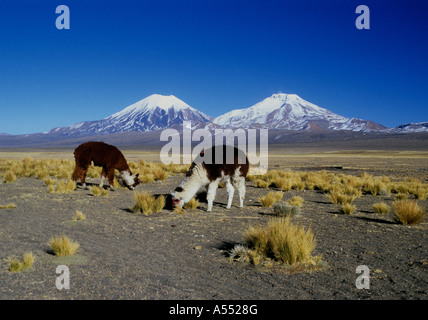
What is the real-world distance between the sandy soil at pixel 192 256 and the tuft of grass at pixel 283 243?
346mm

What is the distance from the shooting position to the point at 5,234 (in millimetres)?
7359

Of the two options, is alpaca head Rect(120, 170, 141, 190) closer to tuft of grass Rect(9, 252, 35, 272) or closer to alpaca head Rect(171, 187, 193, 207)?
alpaca head Rect(171, 187, 193, 207)

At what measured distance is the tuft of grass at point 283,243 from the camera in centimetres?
571

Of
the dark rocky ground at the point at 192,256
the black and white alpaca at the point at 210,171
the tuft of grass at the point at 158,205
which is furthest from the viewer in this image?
the tuft of grass at the point at 158,205

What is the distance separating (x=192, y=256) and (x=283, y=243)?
5.33ft

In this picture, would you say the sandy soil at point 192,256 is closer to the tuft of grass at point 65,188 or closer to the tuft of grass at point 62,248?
the tuft of grass at point 62,248

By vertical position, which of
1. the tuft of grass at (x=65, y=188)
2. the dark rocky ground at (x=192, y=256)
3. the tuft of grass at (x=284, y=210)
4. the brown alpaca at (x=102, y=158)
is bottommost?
the dark rocky ground at (x=192, y=256)

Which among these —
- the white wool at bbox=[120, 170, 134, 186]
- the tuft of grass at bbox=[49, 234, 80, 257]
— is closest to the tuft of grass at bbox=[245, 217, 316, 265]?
the tuft of grass at bbox=[49, 234, 80, 257]

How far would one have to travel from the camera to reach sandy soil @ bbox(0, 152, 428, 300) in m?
4.67

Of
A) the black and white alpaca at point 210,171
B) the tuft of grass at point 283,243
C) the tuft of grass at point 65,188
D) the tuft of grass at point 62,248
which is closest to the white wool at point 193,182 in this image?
the black and white alpaca at point 210,171

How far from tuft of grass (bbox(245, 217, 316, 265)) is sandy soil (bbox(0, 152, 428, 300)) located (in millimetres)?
346

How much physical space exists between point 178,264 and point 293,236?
1.98 metres
